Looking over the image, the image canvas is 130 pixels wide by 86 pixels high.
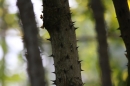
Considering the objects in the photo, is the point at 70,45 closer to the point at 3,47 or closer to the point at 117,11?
the point at 117,11

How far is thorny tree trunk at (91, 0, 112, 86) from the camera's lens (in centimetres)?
215

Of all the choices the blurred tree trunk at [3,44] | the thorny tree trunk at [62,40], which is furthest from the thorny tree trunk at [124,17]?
the blurred tree trunk at [3,44]

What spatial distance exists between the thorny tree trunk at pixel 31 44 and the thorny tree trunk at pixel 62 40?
0.63 metres

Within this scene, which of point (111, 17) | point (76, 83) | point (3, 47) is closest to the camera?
point (76, 83)

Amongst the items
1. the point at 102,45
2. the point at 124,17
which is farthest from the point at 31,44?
the point at 124,17

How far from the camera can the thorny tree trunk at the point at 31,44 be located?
197cm

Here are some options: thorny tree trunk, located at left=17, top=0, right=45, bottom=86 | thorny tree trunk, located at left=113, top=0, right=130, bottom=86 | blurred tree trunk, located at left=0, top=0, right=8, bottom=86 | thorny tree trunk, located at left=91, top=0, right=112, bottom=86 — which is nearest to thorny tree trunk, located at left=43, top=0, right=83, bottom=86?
thorny tree trunk, located at left=113, top=0, right=130, bottom=86

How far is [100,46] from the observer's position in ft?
7.41

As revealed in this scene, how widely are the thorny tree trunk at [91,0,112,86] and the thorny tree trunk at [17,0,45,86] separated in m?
0.38

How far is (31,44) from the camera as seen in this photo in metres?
2.01

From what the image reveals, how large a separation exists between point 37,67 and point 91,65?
11.7ft

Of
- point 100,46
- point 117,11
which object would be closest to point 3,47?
point 100,46

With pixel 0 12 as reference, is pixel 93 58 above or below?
below

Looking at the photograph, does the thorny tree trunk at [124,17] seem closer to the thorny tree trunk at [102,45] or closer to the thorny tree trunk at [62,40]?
the thorny tree trunk at [62,40]
